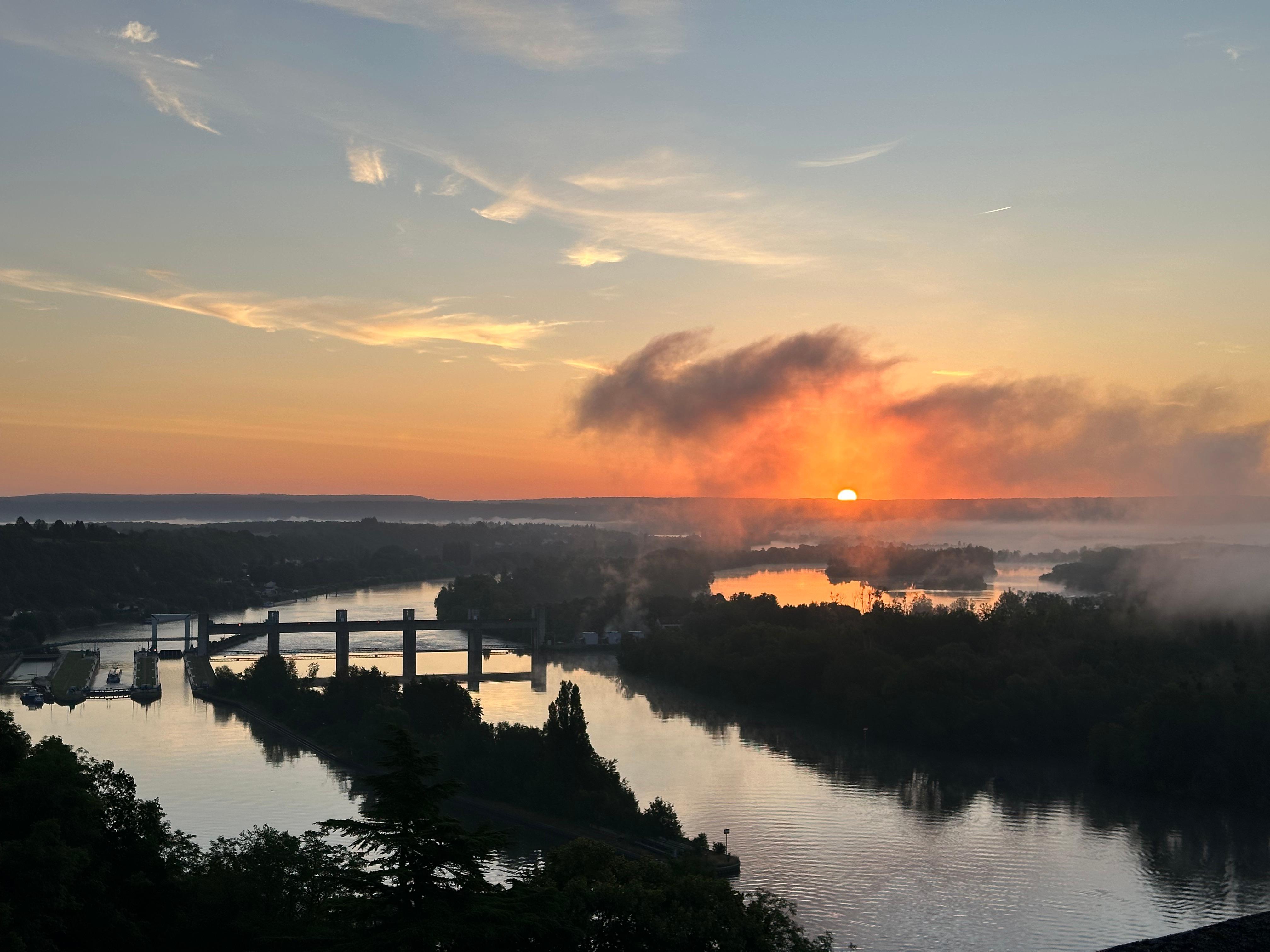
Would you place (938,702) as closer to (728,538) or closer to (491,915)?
(491,915)

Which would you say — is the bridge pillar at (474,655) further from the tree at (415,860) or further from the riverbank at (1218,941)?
the riverbank at (1218,941)

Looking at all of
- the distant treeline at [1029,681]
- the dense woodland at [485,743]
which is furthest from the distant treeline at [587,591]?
the dense woodland at [485,743]

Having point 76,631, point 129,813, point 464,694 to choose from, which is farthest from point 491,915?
point 76,631

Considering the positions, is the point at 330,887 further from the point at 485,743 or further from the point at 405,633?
the point at 405,633

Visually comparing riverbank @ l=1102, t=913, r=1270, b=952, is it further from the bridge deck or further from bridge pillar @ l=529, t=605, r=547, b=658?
bridge pillar @ l=529, t=605, r=547, b=658

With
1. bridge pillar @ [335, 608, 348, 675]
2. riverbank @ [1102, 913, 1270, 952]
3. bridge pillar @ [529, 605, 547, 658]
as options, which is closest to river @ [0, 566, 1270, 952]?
bridge pillar @ [335, 608, 348, 675]

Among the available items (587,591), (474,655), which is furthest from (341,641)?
(587,591)

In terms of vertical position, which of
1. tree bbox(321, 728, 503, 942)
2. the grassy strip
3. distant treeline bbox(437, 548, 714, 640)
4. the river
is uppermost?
tree bbox(321, 728, 503, 942)
